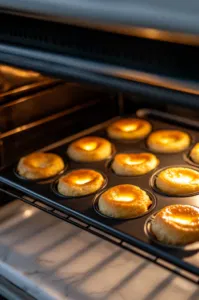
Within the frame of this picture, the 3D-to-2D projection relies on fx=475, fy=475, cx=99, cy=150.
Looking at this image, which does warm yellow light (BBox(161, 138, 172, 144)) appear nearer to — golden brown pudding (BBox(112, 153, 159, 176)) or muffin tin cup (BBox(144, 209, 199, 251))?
golden brown pudding (BBox(112, 153, 159, 176))

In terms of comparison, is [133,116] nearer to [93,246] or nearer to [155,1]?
[93,246]

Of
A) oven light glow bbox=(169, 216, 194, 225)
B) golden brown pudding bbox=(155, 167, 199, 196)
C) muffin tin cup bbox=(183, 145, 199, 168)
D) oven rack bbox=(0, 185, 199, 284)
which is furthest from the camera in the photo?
muffin tin cup bbox=(183, 145, 199, 168)

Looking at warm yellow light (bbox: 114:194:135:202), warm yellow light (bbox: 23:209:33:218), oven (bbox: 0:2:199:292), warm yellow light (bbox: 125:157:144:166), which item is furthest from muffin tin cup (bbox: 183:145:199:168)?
warm yellow light (bbox: 23:209:33:218)

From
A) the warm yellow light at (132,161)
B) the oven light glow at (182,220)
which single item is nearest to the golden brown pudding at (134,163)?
the warm yellow light at (132,161)

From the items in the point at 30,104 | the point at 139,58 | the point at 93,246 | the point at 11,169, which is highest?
the point at 139,58

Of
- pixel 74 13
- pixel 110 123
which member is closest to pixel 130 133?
pixel 110 123

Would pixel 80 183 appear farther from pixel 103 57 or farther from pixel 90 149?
pixel 103 57

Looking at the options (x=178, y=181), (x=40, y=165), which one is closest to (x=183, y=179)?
(x=178, y=181)

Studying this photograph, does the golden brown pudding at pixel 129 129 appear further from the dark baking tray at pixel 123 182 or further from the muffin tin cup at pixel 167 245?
the muffin tin cup at pixel 167 245
